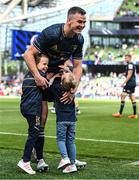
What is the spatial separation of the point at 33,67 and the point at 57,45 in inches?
15.2

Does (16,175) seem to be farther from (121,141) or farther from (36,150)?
(121,141)

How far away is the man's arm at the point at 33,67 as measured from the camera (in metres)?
6.05

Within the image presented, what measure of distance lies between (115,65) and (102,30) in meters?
11.1

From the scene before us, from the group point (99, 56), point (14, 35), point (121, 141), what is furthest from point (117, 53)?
point (121, 141)

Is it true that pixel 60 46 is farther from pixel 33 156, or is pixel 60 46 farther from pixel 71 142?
pixel 33 156

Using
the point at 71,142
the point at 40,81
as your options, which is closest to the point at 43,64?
the point at 40,81

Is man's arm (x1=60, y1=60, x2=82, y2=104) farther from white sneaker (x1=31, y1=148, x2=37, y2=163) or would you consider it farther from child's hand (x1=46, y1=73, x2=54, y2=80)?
white sneaker (x1=31, y1=148, x2=37, y2=163)

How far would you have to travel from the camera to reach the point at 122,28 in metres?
72.4

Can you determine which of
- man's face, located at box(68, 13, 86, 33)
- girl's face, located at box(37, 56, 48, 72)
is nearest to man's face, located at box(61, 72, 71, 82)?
girl's face, located at box(37, 56, 48, 72)

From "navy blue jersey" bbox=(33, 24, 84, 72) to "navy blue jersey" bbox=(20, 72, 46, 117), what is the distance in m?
0.36

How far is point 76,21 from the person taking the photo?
6.00m

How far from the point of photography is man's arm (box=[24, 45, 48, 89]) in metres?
6.05

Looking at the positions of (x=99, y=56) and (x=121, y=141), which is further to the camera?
(x=99, y=56)

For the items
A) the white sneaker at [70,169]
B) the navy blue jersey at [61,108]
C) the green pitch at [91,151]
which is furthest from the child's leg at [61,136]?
the green pitch at [91,151]
